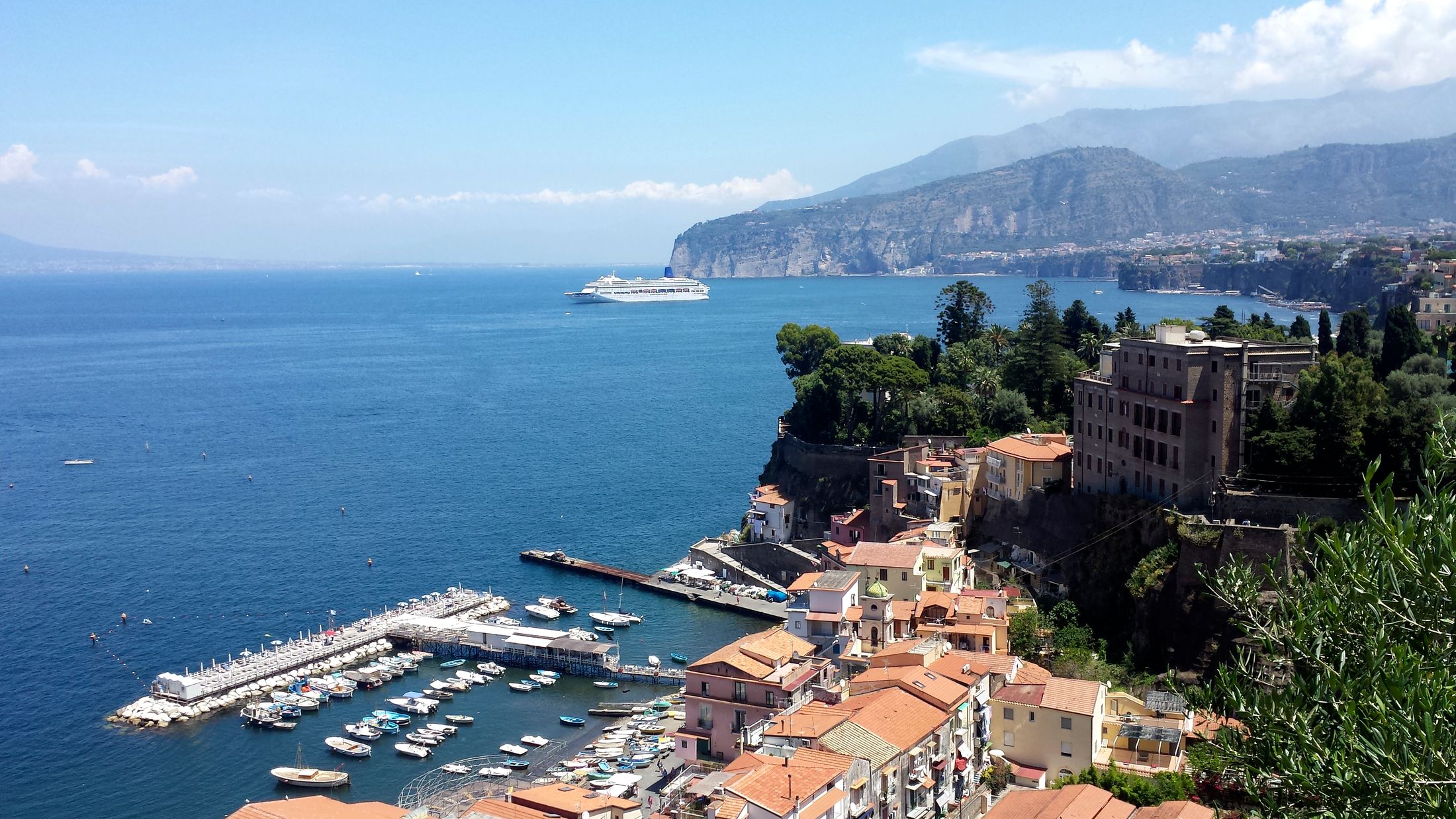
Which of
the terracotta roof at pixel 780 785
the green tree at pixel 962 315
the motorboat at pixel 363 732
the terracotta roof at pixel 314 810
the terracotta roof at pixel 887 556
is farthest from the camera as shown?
the green tree at pixel 962 315

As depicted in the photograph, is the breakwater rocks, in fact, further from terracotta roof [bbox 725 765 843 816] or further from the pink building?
terracotta roof [bbox 725 765 843 816]

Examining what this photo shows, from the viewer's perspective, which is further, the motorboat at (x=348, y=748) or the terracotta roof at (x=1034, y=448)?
the terracotta roof at (x=1034, y=448)

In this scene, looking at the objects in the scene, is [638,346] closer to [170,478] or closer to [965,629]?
[170,478]

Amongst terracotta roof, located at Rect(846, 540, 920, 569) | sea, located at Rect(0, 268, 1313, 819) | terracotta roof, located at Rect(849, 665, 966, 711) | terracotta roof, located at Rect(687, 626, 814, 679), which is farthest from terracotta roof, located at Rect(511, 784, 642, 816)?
terracotta roof, located at Rect(846, 540, 920, 569)

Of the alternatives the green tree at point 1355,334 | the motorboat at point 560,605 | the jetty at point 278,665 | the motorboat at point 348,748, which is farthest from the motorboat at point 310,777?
the green tree at point 1355,334

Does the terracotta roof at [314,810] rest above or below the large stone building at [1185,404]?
below

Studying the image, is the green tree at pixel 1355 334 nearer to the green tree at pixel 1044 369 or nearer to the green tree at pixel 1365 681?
the green tree at pixel 1044 369
